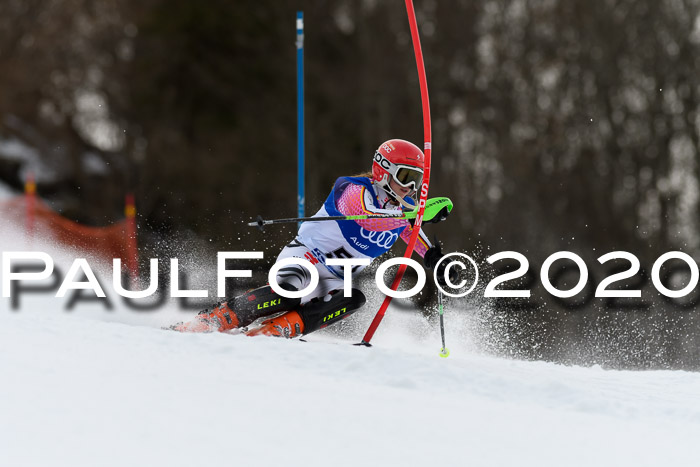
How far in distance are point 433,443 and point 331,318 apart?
9.32ft

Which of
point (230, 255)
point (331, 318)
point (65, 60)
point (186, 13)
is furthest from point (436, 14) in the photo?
point (331, 318)

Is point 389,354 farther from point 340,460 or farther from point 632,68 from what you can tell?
point 632,68

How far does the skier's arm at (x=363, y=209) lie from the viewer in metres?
5.98

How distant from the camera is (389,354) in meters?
5.02

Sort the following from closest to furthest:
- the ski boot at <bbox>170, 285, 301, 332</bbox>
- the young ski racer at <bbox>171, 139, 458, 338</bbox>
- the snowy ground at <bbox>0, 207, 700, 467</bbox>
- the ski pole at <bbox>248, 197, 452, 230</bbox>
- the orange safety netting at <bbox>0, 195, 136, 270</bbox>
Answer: the snowy ground at <bbox>0, 207, 700, 467</bbox> → the ski pole at <bbox>248, 197, 452, 230</bbox> → the young ski racer at <bbox>171, 139, 458, 338</bbox> → the ski boot at <bbox>170, 285, 301, 332</bbox> → the orange safety netting at <bbox>0, 195, 136, 270</bbox>

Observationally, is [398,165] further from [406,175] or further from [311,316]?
[311,316]

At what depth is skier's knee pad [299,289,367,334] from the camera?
623 centimetres

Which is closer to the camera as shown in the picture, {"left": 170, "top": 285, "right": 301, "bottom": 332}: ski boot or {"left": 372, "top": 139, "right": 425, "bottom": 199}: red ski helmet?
{"left": 372, "top": 139, "right": 425, "bottom": 199}: red ski helmet

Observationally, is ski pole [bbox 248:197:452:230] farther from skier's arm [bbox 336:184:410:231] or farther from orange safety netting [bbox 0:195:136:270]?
orange safety netting [bbox 0:195:136:270]

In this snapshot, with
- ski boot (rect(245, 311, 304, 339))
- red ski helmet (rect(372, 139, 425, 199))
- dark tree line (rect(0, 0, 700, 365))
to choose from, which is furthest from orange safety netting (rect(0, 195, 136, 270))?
red ski helmet (rect(372, 139, 425, 199))

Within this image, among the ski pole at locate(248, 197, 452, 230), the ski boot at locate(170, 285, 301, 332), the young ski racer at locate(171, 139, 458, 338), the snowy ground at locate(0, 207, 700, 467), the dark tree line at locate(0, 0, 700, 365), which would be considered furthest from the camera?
the dark tree line at locate(0, 0, 700, 365)

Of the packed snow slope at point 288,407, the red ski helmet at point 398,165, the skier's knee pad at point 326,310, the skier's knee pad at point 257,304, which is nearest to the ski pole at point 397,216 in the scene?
the red ski helmet at point 398,165

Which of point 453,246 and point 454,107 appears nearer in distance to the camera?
point 453,246

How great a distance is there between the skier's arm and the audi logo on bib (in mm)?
71
